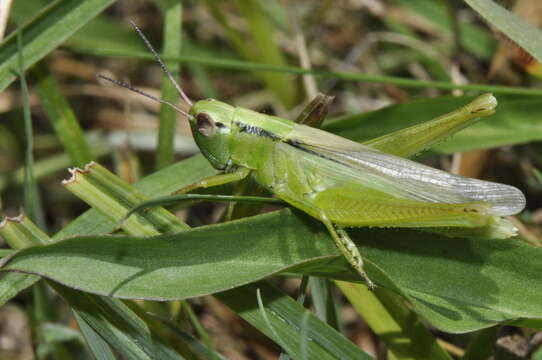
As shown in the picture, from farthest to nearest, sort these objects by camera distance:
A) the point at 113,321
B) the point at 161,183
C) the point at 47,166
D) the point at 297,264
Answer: the point at 47,166 < the point at 161,183 < the point at 113,321 < the point at 297,264

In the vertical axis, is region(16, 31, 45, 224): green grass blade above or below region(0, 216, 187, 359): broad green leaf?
above

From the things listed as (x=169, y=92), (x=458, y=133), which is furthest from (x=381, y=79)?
(x=169, y=92)

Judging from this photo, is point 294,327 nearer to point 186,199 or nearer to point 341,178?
point 186,199

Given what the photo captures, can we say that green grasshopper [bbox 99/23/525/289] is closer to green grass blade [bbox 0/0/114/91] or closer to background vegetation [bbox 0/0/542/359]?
background vegetation [bbox 0/0/542/359]

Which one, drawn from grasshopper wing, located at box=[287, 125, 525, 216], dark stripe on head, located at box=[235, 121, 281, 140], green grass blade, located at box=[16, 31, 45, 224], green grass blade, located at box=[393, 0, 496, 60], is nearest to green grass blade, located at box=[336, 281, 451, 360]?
grasshopper wing, located at box=[287, 125, 525, 216]

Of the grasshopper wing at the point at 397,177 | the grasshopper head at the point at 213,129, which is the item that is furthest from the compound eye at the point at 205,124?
the grasshopper wing at the point at 397,177

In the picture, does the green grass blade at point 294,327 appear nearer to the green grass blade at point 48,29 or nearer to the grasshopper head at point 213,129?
the grasshopper head at point 213,129
